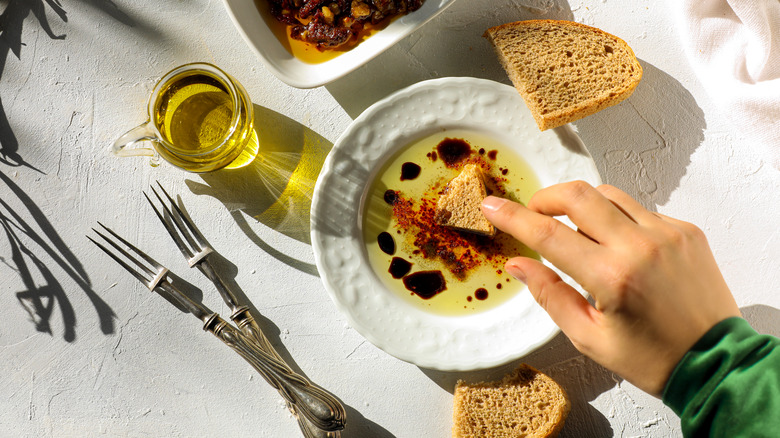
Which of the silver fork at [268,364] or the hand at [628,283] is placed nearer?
the hand at [628,283]

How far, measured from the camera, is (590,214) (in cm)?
102

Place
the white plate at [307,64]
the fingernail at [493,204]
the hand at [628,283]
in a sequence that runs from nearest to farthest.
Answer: the hand at [628,283] → the fingernail at [493,204] → the white plate at [307,64]

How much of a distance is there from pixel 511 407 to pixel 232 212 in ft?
3.13

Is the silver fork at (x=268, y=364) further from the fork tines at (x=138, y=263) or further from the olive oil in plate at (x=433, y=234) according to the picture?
the olive oil in plate at (x=433, y=234)

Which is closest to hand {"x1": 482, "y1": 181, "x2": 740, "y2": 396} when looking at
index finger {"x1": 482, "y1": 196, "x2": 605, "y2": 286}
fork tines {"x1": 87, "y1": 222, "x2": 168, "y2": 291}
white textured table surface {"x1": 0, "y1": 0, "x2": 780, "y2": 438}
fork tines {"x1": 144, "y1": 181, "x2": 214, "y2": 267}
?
index finger {"x1": 482, "y1": 196, "x2": 605, "y2": 286}

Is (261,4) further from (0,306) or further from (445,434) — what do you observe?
(445,434)

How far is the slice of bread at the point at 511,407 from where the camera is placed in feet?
4.46

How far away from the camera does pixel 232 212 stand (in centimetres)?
146

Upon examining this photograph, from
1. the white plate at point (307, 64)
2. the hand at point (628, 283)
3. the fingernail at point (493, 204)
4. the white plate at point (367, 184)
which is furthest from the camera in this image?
the white plate at point (367, 184)

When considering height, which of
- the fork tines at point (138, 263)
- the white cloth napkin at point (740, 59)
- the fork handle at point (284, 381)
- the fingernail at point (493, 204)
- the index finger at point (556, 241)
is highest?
the white cloth napkin at point (740, 59)

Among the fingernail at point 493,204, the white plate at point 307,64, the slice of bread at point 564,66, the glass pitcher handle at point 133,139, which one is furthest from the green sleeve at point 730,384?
the glass pitcher handle at point 133,139

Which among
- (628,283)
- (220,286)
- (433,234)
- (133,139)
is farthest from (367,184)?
(628,283)

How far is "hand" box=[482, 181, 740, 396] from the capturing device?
3.26ft

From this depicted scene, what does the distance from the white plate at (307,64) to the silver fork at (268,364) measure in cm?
63
